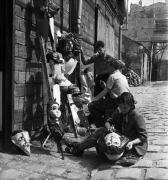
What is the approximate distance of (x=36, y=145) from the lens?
5.51m

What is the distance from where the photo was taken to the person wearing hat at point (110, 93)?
6.20m

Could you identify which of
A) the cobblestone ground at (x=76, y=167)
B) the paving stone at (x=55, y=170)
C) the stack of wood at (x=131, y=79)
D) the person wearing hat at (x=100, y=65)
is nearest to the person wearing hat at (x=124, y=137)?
the cobblestone ground at (x=76, y=167)

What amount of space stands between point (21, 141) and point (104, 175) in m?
1.19

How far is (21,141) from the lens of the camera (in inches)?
192

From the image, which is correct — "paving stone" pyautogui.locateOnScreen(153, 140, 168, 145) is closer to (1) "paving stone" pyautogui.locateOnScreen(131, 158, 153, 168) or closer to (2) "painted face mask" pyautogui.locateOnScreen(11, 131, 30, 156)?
(1) "paving stone" pyautogui.locateOnScreen(131, 158, 153, 168)

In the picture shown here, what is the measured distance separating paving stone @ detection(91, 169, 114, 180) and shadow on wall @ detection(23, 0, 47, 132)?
1529 mm

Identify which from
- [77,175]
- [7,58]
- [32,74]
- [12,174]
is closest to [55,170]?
[77,175]

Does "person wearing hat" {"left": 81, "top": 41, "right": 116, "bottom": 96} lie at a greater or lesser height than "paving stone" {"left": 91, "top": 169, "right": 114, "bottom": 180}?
greater

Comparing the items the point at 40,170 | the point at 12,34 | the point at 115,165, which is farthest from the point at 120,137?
the point at 12,34

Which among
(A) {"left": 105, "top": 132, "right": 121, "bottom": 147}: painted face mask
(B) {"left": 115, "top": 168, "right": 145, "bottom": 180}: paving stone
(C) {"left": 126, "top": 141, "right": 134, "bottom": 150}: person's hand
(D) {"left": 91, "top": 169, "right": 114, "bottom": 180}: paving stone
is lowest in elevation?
(D) {"left": 91, "top": 169, "right": 114, "bottom": 180}: paving stone

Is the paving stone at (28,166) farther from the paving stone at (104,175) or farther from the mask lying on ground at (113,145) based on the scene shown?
the mask lying on ground at (113,145)

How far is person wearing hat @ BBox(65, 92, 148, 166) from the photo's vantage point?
4.86 m

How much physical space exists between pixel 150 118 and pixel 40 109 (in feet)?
12.1

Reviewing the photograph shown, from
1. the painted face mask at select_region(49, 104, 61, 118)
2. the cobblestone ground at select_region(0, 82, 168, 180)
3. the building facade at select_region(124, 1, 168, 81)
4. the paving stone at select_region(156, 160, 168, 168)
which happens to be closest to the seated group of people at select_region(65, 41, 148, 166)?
the cobblestone ground at select_region(0, 82, 168, 180)
